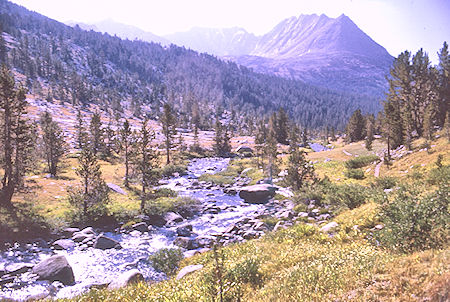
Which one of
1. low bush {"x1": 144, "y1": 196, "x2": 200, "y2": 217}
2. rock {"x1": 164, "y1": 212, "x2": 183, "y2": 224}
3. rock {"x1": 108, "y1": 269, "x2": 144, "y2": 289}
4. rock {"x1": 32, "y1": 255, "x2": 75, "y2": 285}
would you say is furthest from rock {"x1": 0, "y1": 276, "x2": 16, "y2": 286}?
rock {"x1": 164, "y1": 212, "x2": 183, "y2": 224}

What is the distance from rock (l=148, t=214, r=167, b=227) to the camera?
24.0 metres

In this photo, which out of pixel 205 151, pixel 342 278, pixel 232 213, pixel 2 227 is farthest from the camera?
pixel 205 151

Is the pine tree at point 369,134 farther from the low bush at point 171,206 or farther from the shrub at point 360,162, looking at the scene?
the low bush at point 171,206

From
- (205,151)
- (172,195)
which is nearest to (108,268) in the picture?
(172,195)

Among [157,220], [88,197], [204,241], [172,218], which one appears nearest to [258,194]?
[172,218]

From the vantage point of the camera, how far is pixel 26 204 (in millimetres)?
24078

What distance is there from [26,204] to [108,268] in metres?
14.6

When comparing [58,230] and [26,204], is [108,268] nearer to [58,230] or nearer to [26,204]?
[58,230]

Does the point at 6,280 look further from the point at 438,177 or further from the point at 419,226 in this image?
the point at 438,177

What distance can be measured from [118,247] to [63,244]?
4117 mm

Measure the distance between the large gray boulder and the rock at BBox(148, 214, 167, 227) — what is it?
11732 mm

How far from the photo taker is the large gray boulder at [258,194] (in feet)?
104

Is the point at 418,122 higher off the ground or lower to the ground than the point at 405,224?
higher

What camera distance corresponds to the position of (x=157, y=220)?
24594 millimetres
